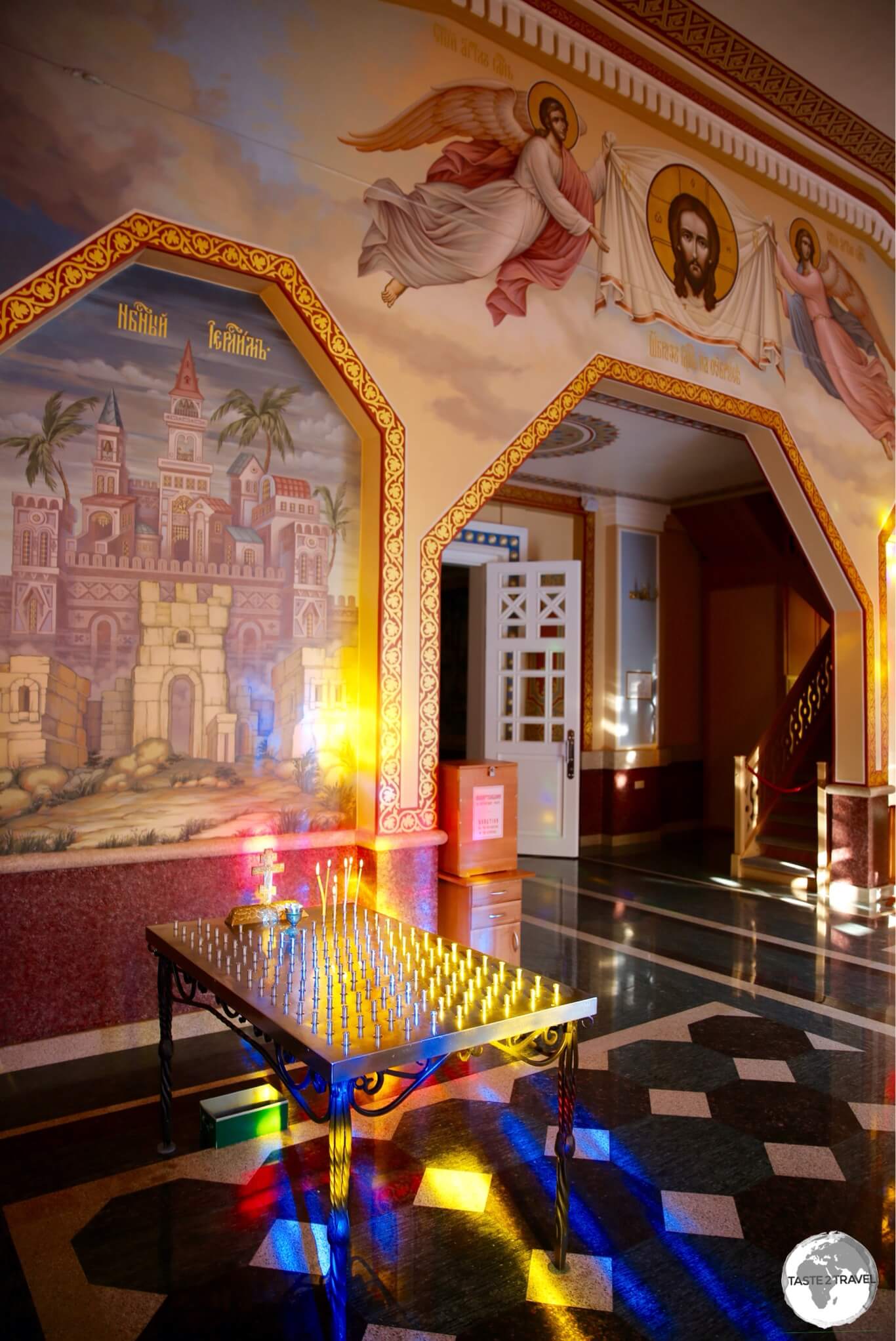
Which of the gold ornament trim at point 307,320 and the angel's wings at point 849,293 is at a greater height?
the angel's wings at point 849,293

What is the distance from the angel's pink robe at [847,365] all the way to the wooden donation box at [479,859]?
442 cm

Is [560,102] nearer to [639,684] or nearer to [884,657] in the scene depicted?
[884,657]

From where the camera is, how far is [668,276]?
5898mm

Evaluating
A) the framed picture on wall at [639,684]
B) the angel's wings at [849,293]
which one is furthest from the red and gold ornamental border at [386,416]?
the framed picture on wall at [639,684]

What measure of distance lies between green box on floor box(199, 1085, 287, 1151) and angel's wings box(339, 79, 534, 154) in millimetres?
4348

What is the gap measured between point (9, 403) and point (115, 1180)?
308 centimetres

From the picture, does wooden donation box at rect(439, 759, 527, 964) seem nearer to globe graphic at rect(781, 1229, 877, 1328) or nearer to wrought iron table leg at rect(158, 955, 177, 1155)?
wrought iron table leg at rect(158, 955, 177, 1155)

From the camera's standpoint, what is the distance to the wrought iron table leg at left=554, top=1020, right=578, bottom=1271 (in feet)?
8.56

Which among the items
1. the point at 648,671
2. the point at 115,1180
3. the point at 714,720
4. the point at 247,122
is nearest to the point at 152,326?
the point at 247,122

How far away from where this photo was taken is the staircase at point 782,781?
8320 millimetres

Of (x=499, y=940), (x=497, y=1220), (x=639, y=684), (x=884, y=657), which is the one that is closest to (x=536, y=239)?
(x=499, y=940)

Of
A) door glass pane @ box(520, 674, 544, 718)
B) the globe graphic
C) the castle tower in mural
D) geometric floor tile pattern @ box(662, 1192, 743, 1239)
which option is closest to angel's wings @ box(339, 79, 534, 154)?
the castle tower in mural

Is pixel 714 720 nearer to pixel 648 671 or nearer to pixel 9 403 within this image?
pixel 648 671

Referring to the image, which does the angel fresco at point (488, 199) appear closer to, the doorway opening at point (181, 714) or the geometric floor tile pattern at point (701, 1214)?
the doorway opening at point (181, 714)
